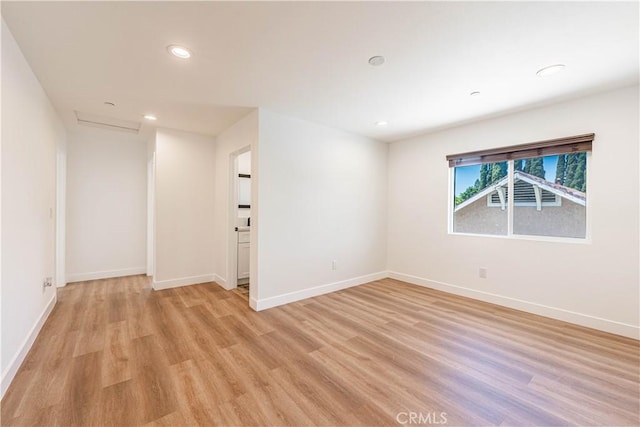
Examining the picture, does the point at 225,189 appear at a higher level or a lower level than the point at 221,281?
higher

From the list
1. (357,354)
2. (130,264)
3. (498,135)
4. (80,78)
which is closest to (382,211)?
(498,135)

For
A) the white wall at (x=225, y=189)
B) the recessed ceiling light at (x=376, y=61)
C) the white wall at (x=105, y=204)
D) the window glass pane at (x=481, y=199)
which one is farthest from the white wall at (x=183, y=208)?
the window glass pane at (x=481, y=199)

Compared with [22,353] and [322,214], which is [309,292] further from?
[22,353]

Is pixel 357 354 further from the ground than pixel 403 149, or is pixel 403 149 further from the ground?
pixel 403 149

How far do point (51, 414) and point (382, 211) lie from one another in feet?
14.3

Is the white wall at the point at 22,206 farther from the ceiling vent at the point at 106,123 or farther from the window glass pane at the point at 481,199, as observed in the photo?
the window glass pane at the point at 481,199

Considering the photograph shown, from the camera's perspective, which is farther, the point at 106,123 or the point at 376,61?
the point at 106,123

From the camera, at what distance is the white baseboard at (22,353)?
5.81 feet

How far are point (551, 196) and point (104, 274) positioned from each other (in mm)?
6756

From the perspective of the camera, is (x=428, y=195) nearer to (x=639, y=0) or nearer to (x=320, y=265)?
(x=320, y=265)

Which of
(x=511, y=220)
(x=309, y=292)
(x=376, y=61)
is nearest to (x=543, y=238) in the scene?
(x=511, y=220)

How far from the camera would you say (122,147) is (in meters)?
4.77

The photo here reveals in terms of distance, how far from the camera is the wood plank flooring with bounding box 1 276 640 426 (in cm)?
161

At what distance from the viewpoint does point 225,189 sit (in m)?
4.16
